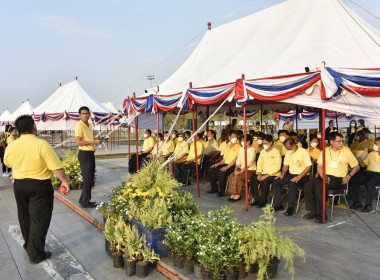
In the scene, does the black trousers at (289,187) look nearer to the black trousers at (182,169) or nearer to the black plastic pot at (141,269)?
the black trousers at (182,169)

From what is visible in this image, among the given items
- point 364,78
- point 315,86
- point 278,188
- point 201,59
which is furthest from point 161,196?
point 201,59

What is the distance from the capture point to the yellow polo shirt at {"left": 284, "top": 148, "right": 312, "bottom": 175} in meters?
6.67

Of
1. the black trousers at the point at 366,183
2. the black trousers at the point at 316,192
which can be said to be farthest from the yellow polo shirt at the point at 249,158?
the black trousers at the point at 366,183

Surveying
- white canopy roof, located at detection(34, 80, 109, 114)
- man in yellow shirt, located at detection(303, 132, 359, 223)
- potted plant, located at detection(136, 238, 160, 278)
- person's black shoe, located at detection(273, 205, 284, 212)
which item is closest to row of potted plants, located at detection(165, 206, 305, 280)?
potted plant, located at detection(136, 238, 160, 278)

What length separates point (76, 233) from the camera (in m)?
5.85

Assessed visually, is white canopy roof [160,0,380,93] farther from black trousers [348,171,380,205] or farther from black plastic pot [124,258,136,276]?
black plastic pot [124,258,136,276]

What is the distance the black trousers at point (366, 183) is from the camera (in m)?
6.71

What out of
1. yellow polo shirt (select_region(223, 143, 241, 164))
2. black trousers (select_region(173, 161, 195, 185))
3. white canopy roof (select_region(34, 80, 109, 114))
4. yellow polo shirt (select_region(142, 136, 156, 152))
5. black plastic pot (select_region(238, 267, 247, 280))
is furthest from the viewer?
white canopy roof (select_region(34, 80, 109, 114))

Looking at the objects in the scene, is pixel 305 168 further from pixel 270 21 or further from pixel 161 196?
pixel 270 21

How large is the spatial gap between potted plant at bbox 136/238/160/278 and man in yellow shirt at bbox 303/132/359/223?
327 centimetres

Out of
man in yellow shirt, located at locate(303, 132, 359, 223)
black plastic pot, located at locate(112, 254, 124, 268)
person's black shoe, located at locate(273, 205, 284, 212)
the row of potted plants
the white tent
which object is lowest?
black plastic pot, located at locate(112, 254, 124, 268)

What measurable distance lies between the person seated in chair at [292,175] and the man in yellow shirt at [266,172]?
7.9 inches

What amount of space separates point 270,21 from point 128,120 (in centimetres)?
557

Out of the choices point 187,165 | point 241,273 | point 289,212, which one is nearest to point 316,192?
point 289,212
